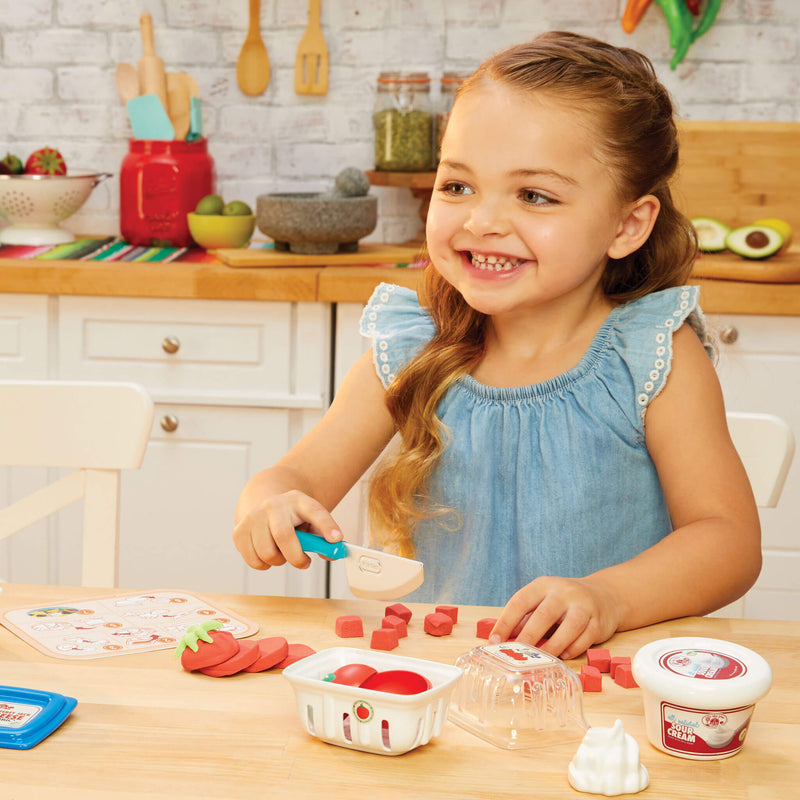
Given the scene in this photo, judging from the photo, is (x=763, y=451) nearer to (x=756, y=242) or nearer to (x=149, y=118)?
(x=756, y=242)

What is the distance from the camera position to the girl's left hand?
861 millimetres

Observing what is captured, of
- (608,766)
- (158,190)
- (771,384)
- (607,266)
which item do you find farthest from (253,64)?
(608,766)

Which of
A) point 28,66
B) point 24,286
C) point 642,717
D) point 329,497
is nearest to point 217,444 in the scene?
point 24,286

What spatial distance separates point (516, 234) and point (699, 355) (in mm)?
263

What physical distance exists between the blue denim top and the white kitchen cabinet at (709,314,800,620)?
817 mm

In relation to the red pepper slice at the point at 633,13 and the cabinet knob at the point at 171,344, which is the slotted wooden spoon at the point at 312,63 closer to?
the red pepper slice at the point at 633,13

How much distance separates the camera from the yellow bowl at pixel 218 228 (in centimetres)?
235

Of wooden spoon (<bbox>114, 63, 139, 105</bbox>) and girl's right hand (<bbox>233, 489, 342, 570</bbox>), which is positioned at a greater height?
wooden spoon (<bbox>114, 63, 139, 105</bbox>)

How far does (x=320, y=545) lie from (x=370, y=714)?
0.91ft

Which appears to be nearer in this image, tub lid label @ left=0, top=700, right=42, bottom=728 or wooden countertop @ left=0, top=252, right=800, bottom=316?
tub lid label @ left=0, top=700, right=42, bottom=728

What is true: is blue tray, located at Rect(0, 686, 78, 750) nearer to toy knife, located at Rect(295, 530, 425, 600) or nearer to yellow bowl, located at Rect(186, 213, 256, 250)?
toy knife, located at Rect(295, 530, 425, 600)

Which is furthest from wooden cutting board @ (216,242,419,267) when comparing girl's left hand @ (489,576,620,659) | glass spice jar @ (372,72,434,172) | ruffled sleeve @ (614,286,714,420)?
girl's left hand @ (489,576,620,659)

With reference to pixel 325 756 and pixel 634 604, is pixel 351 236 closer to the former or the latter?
pixel 634 604

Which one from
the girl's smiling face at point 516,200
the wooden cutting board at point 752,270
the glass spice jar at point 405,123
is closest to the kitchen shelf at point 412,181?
the glass spice jar at point 405,123
